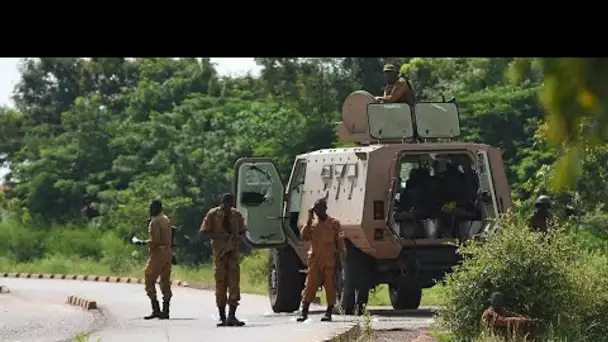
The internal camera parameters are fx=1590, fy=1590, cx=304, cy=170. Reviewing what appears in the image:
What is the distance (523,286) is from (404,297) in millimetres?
6218

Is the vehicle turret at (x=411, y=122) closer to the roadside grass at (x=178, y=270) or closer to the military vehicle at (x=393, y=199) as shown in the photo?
the military vehicle at (x=393, y=199)

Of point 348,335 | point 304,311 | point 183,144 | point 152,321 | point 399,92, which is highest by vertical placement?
point 399,92

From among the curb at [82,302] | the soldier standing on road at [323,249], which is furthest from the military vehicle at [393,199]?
the curb at [82,302]

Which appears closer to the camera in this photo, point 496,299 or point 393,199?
point 496,299

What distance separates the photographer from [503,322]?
14508 millimetres

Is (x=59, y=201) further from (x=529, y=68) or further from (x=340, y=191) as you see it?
(x=529, y=68)

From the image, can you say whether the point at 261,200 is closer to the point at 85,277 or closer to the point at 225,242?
the point at 225,242

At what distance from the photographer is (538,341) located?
14.7 metres

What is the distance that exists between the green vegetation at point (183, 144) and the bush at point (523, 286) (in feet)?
40.0

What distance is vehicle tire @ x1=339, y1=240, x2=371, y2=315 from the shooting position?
19875 mm

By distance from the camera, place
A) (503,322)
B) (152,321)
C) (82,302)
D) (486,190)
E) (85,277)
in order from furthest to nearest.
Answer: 1. (85,277)
2. (82,302)
3. (152,321)
4. (486,190)
5. (503,322)

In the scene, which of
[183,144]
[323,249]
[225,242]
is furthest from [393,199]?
[183,144]
